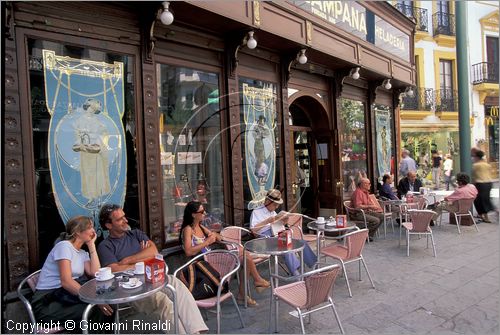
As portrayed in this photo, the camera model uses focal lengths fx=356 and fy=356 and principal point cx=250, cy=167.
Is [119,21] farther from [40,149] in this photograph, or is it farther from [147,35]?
[40,149]

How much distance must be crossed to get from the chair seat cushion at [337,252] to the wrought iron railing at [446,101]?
15.6 metres

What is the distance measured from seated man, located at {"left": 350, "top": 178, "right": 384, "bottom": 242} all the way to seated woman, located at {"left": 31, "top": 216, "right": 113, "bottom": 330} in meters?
4.71

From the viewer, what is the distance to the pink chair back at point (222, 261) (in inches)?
139

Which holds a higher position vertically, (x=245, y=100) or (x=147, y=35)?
(x=147, y=35)

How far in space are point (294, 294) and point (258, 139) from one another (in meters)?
3.23

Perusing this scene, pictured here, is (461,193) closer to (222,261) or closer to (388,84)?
(388,84)

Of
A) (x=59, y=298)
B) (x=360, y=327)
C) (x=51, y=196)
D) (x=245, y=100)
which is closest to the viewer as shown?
(x=59, y=298)

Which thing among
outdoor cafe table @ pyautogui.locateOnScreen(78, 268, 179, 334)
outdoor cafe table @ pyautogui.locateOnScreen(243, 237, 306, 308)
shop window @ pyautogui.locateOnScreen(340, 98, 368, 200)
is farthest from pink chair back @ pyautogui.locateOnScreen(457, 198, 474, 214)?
outdoor cafe table @ pyautogui.locateOnScreen(78, 268, 179, 334)

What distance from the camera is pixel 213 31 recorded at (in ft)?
16.3

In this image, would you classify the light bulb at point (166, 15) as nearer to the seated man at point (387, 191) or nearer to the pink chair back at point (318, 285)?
the pink chair back at point (318, 285)

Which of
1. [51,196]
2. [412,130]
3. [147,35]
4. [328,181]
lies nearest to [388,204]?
[328,181]

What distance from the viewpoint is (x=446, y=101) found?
17547mm

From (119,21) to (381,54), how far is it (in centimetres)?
609

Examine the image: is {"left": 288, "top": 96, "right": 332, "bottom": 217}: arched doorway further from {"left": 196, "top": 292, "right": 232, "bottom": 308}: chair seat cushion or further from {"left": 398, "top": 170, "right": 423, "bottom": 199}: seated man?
{"left": 196, "top": 292, "right": 232, "bottom": 308}: chair seat cushion
